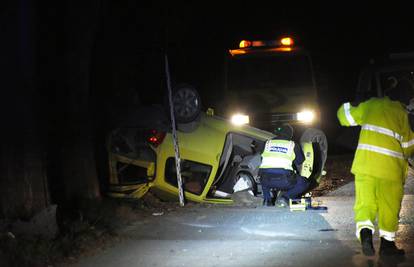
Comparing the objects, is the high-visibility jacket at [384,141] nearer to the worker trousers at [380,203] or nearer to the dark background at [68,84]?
the worker trousers at [380,203]

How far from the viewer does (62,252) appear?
18.4 feet

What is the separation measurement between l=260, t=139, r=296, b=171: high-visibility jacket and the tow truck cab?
4.02 meters

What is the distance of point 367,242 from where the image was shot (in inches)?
209

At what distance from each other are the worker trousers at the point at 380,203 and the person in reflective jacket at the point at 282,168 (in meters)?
2.08

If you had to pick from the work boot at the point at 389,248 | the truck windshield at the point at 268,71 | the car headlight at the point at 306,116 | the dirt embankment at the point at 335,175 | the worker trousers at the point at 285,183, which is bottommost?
the dirt embankment at the point at 335,175

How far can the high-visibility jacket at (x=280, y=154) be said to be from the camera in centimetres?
743

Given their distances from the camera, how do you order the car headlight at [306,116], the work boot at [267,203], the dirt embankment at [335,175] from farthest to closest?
the car headlight at [306,116] → the dirt embankment at [335,175] → the work boot at [267,203]

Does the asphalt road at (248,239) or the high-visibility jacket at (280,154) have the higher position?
the high-visibility jacket at (280,154)

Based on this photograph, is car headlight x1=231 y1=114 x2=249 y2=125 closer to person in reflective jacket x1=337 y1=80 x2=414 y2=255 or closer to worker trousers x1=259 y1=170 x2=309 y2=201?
worker trousers x1=259 y1=170 x2=309 y2=201

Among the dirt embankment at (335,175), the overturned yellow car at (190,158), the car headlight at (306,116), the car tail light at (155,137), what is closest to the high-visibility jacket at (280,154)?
the overturned yellow car at (190,158)

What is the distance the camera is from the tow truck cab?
11664 millimetres

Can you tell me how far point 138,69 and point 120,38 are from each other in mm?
2866

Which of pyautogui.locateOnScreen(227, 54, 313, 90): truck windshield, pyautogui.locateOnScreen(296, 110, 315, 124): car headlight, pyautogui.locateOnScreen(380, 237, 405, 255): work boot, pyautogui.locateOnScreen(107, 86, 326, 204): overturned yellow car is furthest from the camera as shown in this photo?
pyautogui.locateOnScreen(227, 54, 313, 90): truck windshield

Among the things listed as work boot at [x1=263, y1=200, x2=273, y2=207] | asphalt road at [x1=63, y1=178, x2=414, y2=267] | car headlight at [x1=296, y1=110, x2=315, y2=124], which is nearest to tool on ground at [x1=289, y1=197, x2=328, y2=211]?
asphalt road at [x1=63, y1=178, x2=414, y2=267]
